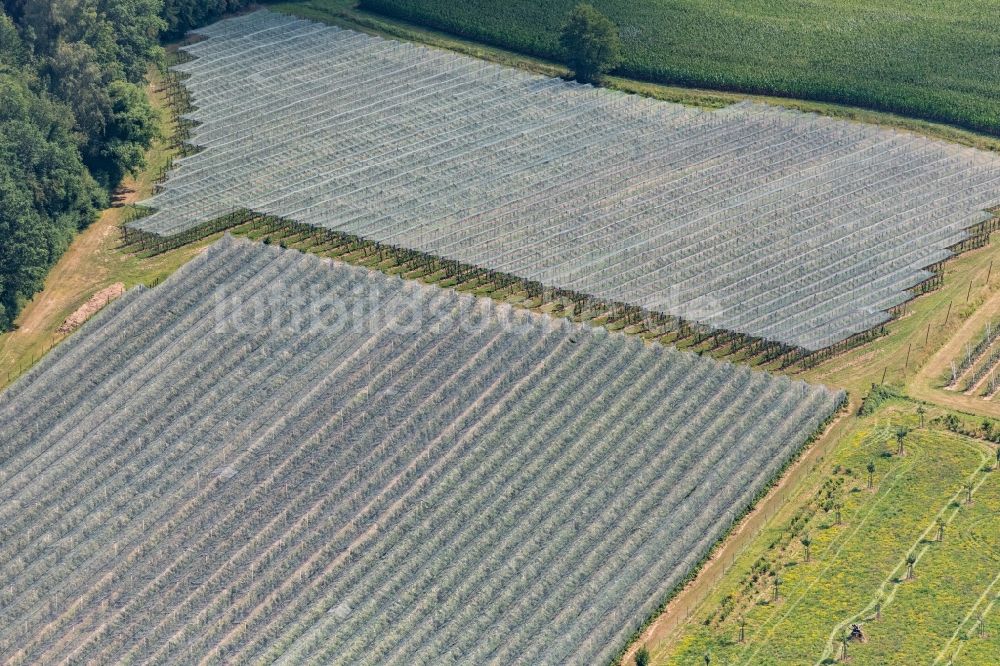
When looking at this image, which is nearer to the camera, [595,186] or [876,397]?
[876,397]

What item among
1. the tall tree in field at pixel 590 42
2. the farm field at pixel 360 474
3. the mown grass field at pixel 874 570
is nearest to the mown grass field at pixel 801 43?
the tall tree in field at pixel 590 42

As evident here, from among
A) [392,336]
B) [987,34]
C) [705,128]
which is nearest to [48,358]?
[392,336]

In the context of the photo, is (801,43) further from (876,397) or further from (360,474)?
(360,474)

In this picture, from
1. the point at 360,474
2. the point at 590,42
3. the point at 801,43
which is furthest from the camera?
the point at 801,43

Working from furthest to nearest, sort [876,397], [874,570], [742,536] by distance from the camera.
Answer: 1. [876,397]
2. [742,536]
3. [874,570]

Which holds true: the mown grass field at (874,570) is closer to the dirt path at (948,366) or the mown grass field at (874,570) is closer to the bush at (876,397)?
the bush at (876,397)

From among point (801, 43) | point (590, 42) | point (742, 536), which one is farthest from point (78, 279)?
point (801, 43)

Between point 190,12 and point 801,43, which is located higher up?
point 190,12

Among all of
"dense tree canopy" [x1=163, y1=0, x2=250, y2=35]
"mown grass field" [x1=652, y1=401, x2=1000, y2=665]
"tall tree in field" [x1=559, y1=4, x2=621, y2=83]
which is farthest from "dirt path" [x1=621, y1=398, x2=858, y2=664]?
"dense tree canopy" [x1=163, y1=0, x2=250, y2=35]
